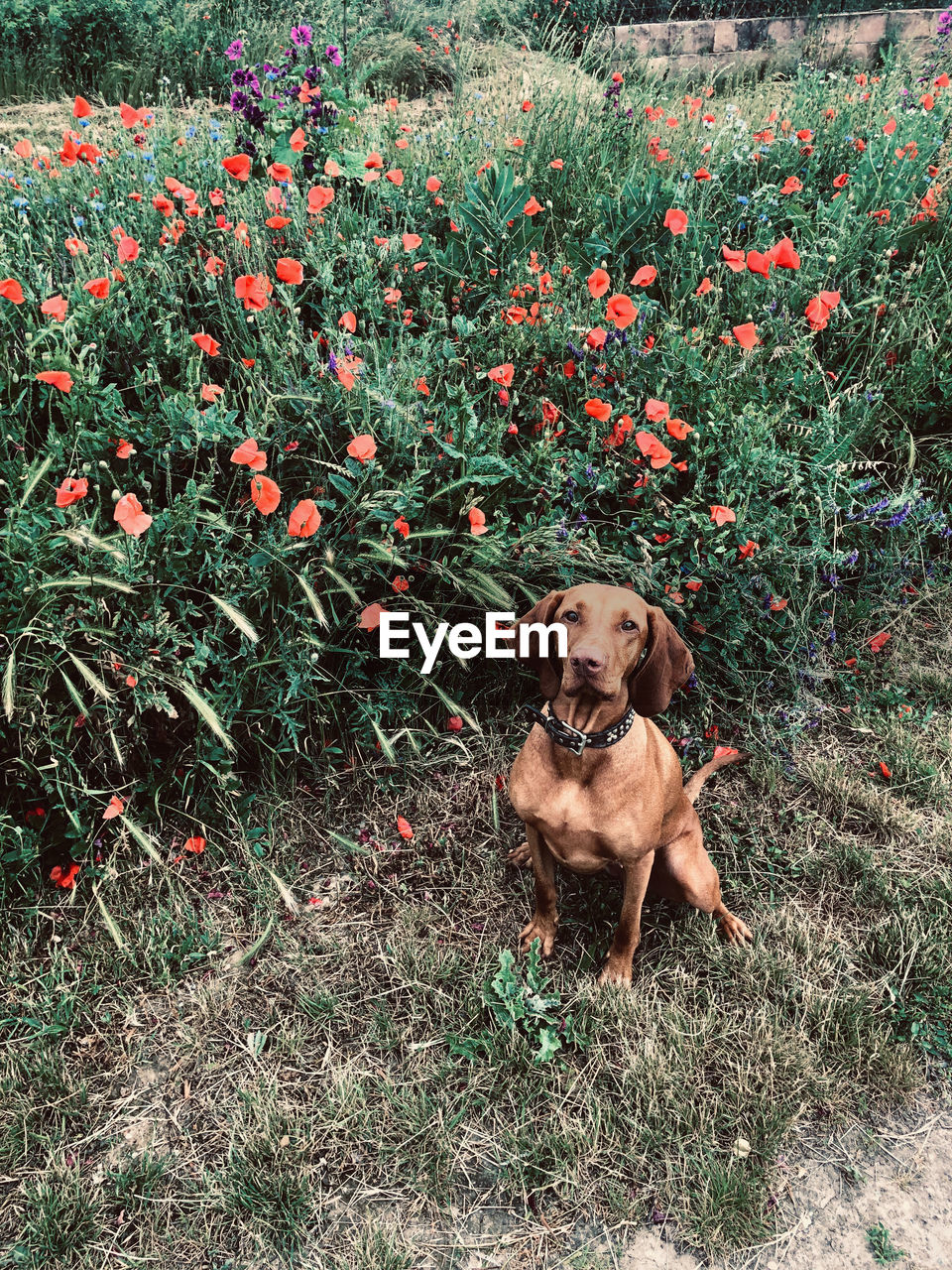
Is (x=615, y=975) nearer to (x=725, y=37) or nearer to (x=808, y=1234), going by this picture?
(x=808, y=1234)

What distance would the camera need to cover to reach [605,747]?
1.88 meters

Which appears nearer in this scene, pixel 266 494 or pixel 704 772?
pixel 266 494

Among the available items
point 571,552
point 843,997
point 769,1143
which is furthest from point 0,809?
point 843,997

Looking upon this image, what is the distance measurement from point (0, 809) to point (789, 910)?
7.24 ft

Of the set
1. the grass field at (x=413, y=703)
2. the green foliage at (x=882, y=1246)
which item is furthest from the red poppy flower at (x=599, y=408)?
the green foliage at (x=882, y=1246)

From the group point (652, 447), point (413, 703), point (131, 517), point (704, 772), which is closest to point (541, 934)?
point (704, 772)

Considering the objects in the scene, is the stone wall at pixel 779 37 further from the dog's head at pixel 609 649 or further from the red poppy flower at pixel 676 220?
the dog's head at pixel 609 649

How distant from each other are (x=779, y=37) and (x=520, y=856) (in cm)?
862

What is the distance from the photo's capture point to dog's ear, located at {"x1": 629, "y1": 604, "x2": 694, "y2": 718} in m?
1.82

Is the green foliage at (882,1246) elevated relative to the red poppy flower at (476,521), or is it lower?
lower

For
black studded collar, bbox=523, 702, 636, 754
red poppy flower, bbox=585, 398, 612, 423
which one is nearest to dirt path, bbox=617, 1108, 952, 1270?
black studded collar, bbox=523, 702, 636, 754

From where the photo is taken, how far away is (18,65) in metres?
6.08

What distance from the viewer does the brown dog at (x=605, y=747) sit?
1.75 m

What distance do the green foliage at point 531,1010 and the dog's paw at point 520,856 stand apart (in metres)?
0.33
